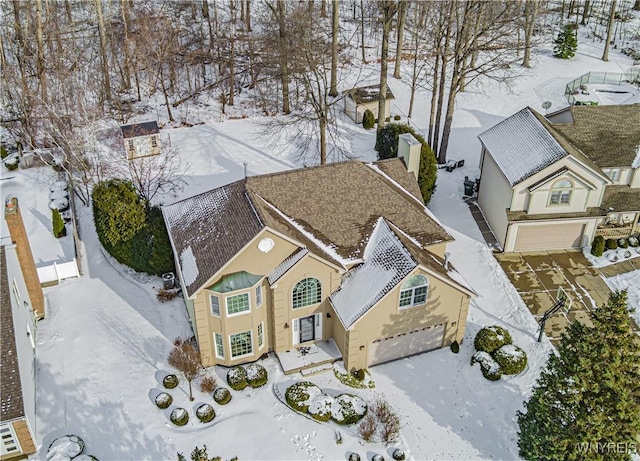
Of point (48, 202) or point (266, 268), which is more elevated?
point (266, 268)

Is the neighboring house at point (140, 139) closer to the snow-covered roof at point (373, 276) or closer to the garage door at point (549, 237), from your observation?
the snow-covered roof at point (373, 276)

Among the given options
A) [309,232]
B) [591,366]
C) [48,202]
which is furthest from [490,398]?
[48,202]

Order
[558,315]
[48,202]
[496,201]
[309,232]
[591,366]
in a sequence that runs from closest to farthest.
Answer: [591,366], [309,232], [558,315], [496,201], [48,202]

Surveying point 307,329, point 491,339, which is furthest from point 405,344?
point 307,329

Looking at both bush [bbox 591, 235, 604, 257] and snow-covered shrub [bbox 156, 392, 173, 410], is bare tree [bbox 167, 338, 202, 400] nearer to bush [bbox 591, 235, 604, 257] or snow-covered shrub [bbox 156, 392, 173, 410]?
snow-covered shrub [bbox 156, 392, 173, 410]

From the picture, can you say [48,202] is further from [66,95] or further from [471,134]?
[471,134]

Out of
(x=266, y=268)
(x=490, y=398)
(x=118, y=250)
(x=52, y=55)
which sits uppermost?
(x=52, y=55)

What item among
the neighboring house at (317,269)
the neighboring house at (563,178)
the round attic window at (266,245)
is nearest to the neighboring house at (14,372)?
the neighboring house at (317,269)
